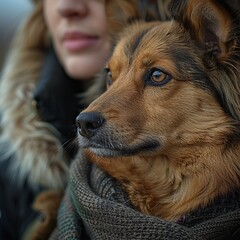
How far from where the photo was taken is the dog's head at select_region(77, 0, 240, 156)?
1.81m

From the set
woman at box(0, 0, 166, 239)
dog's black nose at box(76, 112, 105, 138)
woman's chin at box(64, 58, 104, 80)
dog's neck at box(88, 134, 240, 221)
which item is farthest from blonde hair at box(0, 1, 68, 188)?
dog's black nose at box(76, 112, 105, 138)

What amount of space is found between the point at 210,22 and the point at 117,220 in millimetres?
810

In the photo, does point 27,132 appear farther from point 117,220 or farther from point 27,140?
point 117,220

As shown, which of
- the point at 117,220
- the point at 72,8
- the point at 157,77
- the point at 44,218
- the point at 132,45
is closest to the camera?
the point at 117,220

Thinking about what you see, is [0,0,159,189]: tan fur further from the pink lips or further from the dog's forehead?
the dog's forehead

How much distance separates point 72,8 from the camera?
250 cm

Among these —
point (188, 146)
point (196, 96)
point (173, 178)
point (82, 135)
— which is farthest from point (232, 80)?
point (82, 135)

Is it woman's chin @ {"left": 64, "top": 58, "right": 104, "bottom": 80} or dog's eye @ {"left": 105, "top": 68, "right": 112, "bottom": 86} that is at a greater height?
dog's eye @ {"left": 105, "top": 68, "right": 112, "bottom": 86}

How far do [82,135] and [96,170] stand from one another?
0.27 metres

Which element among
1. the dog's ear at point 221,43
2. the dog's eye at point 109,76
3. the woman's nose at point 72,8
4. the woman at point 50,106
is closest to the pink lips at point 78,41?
the woman at point 50,106

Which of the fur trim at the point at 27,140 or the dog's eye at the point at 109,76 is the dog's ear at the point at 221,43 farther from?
the fur trim at the point at 27,140


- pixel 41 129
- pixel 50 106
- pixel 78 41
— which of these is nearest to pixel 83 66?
pixel 78 41

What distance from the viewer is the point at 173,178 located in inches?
77.5

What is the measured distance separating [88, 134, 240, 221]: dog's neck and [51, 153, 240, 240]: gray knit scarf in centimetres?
5
